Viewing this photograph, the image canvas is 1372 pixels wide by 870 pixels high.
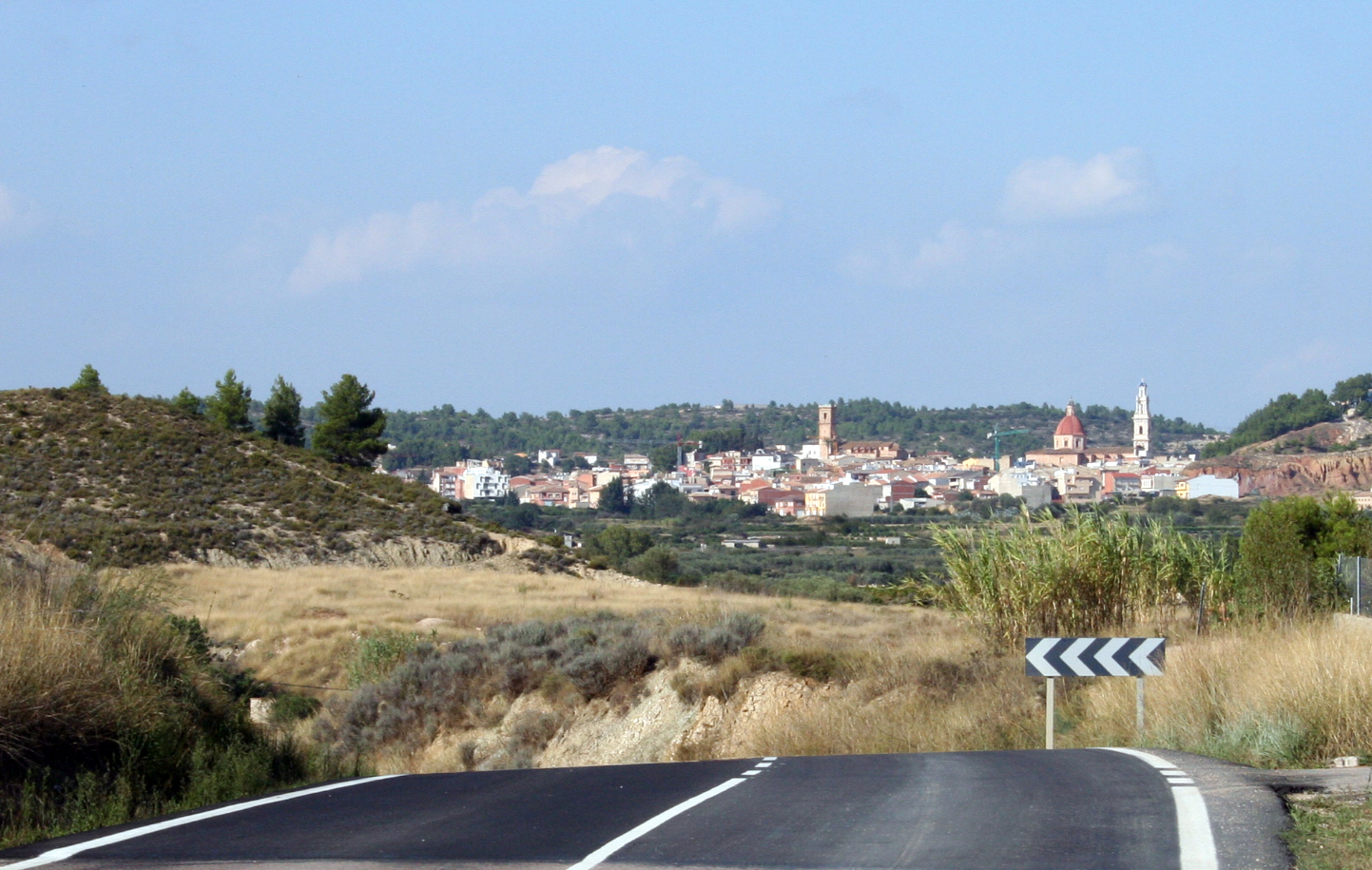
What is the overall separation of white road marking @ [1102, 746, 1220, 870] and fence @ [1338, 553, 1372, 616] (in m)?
11.6

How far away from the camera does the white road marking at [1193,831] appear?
18.0 ft

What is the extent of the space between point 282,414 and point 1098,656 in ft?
219

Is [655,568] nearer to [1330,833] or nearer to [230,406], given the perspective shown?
[230,406]

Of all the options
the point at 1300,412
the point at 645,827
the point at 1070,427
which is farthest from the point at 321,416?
the point at 1070,427

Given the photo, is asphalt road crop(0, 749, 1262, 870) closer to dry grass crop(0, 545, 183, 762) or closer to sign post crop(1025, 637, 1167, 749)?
dry grass crop(0, 545, 183, 762)

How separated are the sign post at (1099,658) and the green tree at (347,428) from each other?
5895cm

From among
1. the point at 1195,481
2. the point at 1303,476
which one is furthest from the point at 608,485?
the point at 1303,476

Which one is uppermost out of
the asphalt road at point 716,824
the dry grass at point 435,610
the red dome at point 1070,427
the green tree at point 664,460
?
the red dome at point 1070,427

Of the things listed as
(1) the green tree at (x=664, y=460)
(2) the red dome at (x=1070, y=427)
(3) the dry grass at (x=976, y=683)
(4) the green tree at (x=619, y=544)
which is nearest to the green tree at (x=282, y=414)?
(4) the green tree at (x=619, y=544)

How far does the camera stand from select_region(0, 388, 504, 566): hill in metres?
48.7

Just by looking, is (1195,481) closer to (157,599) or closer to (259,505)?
(259,505)

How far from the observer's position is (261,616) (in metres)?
32.1

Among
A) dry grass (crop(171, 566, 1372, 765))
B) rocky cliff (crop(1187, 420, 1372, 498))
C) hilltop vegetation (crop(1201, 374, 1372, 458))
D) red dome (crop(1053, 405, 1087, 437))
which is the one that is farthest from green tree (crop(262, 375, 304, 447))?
red dome (crop(1053, 405, 1087, 437))

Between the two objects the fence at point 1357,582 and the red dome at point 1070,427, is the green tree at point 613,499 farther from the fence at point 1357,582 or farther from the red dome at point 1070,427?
the fence at point 1357,582
